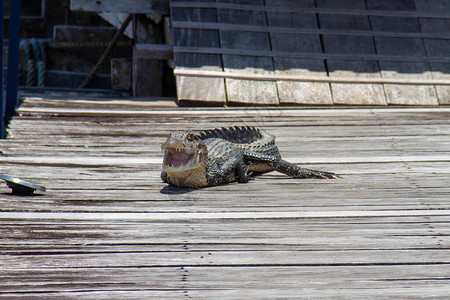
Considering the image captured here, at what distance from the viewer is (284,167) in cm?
455

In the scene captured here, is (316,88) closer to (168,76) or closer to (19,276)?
(168,76)

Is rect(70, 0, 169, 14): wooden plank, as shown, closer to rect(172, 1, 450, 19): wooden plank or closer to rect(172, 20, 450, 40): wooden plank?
rect(172, 1, 450, 19): wooden plank

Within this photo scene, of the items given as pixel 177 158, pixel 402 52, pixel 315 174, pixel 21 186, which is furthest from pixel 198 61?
pixel 21 186

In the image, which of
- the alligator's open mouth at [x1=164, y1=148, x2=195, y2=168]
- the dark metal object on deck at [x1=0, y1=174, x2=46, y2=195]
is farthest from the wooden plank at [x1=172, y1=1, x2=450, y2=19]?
the dark metal object on deck at [x1=0, y1=174, x2=46, y2=195]

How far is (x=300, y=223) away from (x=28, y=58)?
866cm

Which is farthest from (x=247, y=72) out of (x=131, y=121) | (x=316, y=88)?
(x=131, y=121)

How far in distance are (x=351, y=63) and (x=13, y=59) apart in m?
4.19

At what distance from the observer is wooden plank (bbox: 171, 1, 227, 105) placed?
6793 millimetres

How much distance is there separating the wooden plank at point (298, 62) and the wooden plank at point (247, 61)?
4.1 inches

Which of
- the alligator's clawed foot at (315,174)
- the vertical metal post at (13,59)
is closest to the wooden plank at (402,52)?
the alligator's clawed foot at (315,174)

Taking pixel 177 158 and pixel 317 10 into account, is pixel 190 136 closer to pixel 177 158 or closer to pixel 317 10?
pixel 177 158

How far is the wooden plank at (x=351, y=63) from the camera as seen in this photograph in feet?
Answer: 23.2

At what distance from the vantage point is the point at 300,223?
3326 millimetres

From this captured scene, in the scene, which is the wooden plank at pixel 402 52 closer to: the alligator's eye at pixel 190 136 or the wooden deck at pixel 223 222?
the wooden deck at pixel 223 222
